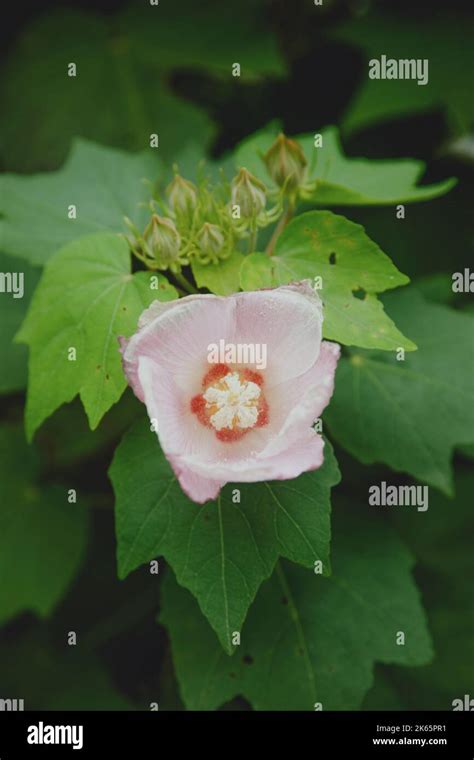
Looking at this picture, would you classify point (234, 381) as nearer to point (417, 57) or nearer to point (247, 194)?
point (247, 194)

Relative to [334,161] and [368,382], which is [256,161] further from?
[368,382]

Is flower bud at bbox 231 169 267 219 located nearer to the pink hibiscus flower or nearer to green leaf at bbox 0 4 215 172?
the pink hibiscus flower

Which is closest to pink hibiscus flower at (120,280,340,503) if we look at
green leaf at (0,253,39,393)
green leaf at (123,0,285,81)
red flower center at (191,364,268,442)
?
red flower center at (191,364,268,442)

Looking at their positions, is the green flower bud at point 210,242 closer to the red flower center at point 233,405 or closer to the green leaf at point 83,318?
the green leaf at point 83,318

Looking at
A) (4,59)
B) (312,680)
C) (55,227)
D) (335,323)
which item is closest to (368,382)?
(335,323)

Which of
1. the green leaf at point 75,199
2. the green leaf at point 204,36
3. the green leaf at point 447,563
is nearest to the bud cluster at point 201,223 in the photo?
the green leaf at point 75,199
